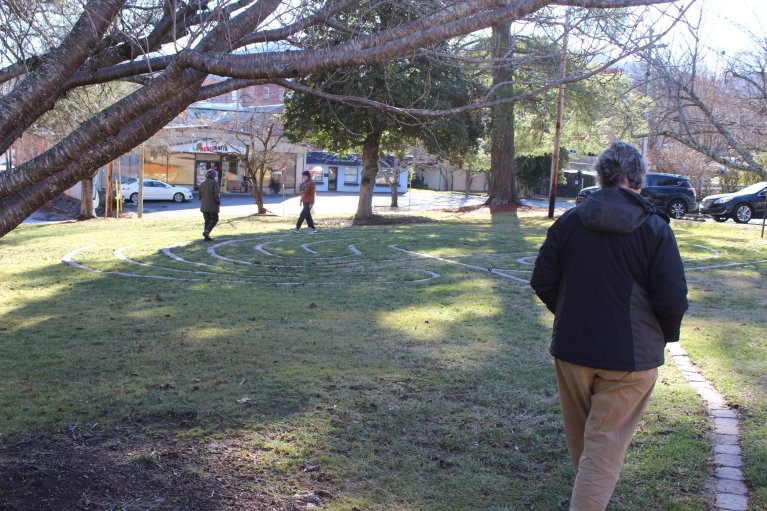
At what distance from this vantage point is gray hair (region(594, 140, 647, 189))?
355cm

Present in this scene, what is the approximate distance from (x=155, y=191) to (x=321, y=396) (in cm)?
4380

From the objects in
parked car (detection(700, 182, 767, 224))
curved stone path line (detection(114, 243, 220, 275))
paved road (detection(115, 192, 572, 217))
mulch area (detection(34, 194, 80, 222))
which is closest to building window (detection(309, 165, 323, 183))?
paved road (detection(115, 192, 572, 217))

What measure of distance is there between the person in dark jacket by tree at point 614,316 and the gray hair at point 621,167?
0.03 metres

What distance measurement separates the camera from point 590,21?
6688mm

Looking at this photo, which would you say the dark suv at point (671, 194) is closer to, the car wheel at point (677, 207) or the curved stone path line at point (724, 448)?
the car wheel at point (677, 207)

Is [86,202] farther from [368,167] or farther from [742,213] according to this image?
[742,213]

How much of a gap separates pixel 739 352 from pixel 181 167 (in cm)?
5040

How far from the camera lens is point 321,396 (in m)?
5.60

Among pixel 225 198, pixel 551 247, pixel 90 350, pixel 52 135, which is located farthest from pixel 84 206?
pixel 551 247

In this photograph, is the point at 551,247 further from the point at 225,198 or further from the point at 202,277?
the point at 225,198

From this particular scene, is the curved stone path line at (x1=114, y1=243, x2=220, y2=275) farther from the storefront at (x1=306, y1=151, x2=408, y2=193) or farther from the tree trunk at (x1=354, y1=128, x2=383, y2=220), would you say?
the storefront at (x1=306, y1=151, x2=408, y2=193)

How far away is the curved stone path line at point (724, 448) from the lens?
13.0 feet

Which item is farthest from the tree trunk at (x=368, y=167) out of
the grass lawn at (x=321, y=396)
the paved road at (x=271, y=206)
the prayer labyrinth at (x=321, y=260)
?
the grass lawn at (x=321, y=396)

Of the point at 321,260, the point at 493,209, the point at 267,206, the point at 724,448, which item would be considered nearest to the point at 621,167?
the point at 724,448
